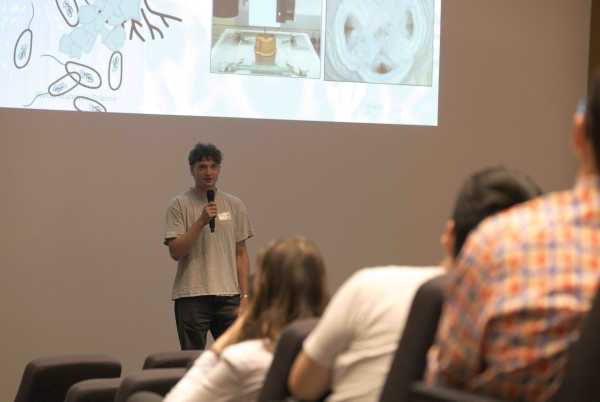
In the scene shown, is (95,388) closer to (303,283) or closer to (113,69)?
(303,283)

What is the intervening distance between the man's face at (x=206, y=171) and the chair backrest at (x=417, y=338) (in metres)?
3.29

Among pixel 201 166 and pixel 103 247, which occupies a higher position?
pixel 201 166

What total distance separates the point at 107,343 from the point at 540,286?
455 centimetres

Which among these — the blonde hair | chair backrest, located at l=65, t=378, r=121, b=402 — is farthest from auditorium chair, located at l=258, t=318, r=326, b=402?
chair backrest, located at l=65, t=378, r=121, b=402

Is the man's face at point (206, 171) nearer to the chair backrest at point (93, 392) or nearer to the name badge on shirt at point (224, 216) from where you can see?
the name badge on shirt at point (224, 216)

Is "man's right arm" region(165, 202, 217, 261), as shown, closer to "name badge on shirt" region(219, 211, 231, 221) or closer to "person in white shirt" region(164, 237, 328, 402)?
"name badge on shirt" region(219, 211, 231, 221)

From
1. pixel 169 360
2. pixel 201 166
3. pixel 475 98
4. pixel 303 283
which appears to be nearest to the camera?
pixel 303 283

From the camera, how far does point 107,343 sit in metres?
5.66

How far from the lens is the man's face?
193 inches

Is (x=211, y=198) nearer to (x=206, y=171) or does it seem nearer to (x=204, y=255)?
(x=206, y=171)

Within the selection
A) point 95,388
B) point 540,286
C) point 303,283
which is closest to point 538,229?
point 540,286

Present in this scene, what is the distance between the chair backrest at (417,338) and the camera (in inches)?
64.4

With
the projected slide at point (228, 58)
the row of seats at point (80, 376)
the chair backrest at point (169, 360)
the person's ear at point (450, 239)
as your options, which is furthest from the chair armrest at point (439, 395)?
the projected slide at point (228, 58)

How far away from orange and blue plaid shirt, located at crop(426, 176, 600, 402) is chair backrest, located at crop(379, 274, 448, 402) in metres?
0.17
